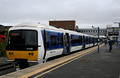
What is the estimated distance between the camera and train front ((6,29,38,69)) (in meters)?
10.4

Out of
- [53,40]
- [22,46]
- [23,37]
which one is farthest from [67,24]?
[22,46]

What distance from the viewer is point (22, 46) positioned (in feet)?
34.2

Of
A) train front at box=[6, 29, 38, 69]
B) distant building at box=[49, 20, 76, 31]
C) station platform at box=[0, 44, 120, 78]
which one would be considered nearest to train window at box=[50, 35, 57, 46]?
station platform at box=[0, 44, 120, 78]

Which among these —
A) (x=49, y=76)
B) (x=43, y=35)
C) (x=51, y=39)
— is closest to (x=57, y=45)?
(x=51, y=39)

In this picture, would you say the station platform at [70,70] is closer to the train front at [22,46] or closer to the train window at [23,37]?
the train front at [22,46]

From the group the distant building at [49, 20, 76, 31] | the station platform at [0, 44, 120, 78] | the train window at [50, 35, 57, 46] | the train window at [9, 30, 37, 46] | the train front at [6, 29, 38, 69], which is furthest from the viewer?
the distant building at [49, 20, 76, 31]

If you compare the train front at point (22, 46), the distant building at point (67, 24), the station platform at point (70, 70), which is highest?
the distant building at point (67, 24)

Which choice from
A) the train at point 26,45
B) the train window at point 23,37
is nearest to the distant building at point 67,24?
the train at point 26,45

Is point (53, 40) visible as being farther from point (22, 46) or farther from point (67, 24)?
point (67, 24)

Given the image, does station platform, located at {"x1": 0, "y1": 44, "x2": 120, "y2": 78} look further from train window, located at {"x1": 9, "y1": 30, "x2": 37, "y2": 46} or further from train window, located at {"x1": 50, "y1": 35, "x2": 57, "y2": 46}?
train window, located at {"x1": 50, "y1": 35, "x2": 57, "y2": 46}

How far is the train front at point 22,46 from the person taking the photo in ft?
34.0

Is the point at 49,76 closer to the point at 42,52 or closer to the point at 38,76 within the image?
the point at 38,76

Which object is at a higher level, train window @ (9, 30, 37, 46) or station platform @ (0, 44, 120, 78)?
train window @ (9, 30, 37, 46)

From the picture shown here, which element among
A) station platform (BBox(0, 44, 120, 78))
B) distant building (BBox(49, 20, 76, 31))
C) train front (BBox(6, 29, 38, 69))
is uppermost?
distant building (BBox(49, 20, 76, 31))
